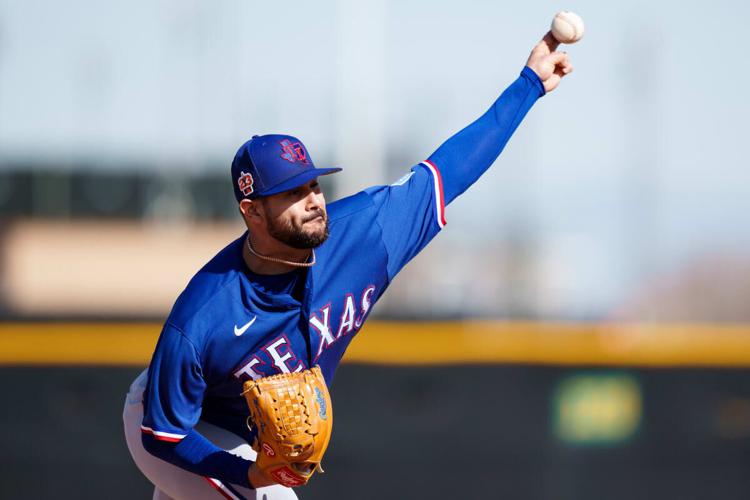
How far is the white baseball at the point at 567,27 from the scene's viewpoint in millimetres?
3852

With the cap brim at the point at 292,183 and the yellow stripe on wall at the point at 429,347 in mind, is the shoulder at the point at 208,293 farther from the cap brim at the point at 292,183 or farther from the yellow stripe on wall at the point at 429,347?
the yellow stripe on wall at the point at 429,347

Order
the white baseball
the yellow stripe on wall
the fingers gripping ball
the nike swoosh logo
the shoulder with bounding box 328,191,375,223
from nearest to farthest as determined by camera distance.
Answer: the fingers gripping ball
the nike swoosh logo
the shoulder with bounding box 328,191,375,223
the white baseball
the yellow stripe on wall

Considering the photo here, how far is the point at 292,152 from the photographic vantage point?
3.41 m

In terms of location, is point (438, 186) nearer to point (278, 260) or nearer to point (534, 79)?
point (534, 79)

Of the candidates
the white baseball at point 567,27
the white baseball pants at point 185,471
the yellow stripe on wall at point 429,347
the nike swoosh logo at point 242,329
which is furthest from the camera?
the yellow stripe on wall at point 429,347

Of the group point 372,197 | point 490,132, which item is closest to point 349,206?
point 372,197

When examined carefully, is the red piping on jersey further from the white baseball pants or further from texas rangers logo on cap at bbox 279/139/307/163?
the white baseball pants

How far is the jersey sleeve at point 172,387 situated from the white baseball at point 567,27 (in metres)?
1.61

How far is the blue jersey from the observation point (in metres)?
3.27

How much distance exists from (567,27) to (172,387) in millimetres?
1726

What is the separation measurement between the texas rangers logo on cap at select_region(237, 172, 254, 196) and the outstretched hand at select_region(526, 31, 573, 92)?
1.12 m

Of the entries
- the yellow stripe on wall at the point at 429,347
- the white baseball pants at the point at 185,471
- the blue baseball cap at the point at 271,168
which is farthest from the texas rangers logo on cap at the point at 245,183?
the yellow stripe on wall at the point at 429,347

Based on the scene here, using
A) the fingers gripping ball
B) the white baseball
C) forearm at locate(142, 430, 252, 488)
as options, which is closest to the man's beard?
the fingers gripping ball

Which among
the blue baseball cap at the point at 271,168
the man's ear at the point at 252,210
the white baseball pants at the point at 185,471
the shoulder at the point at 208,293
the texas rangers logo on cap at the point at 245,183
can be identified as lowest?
the white baseball pants at the point at 185,471
